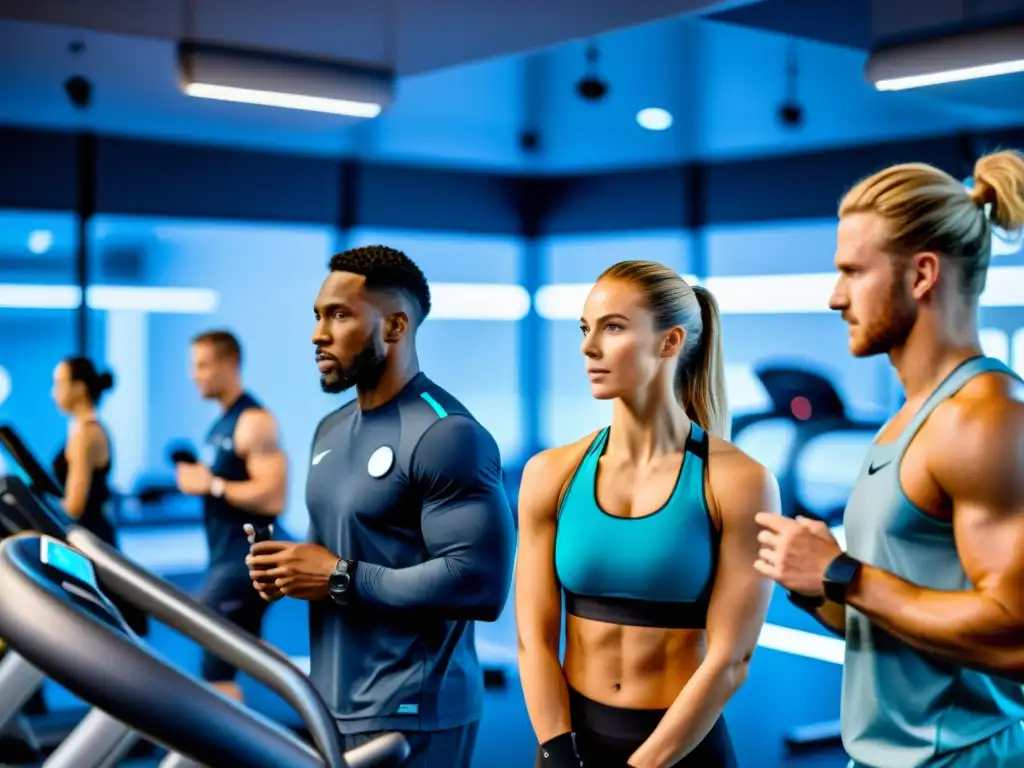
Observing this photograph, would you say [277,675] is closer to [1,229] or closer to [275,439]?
[275,439]

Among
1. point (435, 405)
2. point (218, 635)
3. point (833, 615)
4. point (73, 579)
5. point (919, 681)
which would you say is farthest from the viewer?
point (435, 405)

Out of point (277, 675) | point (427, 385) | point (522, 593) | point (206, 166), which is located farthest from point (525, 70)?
point (277, 675)

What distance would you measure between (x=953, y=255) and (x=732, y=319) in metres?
7.84

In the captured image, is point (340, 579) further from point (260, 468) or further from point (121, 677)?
point (260, 468)

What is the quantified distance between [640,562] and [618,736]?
280 millimetres

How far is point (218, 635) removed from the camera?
114 cm

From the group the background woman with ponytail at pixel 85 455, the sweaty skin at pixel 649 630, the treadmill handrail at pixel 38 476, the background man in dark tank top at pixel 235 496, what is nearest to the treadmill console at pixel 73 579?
the sweaty skin at pixel 649 630

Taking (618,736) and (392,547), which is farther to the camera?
(392,547)

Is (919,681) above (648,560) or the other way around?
the other way around

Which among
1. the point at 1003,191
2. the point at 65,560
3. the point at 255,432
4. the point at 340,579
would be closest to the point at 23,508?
the point at 340,579

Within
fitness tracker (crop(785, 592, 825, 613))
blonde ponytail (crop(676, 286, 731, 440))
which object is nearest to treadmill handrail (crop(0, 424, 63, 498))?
blonde ponytail (crop(676, 286, 731, 440))

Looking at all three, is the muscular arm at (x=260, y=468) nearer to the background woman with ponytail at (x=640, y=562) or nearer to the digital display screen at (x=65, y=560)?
the background woman with ponytail at (x=640, y=562)

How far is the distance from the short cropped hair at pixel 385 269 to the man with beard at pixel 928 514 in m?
1.00

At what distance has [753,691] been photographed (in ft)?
16.8
